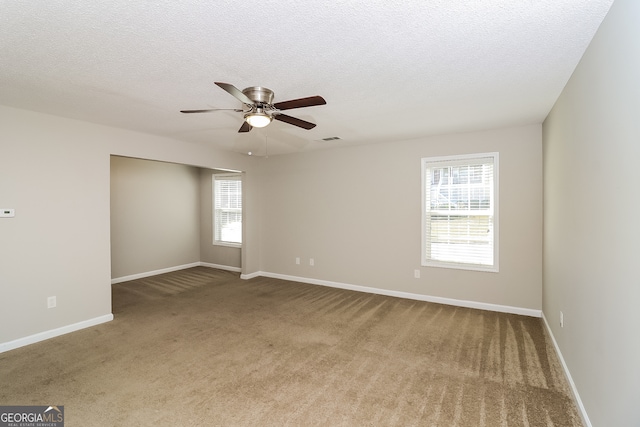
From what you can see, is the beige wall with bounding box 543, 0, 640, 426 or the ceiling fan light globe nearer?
the beige wall with bounding box 543, 0, 640, 426

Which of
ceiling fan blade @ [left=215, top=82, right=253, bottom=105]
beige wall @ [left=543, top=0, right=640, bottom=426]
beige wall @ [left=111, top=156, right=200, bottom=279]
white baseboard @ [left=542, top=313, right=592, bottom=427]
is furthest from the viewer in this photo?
beige wall @ [left=111, top=156, right=200, bottom=279]

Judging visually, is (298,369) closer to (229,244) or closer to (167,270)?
(229,244)

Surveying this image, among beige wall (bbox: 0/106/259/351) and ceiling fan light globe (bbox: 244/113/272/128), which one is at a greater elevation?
ceiling fan light globe (bbox: 244/113/272/128)

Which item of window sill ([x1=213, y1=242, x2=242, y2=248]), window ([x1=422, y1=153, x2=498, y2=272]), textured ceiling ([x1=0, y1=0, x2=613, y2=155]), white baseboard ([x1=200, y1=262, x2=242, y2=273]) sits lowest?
white baseboard ([x1=200, y1=262, x2=242, y2=273])

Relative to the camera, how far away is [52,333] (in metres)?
3.52

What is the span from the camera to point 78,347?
3238 millimetres

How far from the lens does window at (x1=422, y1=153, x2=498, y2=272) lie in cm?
431

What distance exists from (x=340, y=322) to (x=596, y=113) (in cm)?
314

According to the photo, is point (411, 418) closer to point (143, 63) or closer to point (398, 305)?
point (398, 305)

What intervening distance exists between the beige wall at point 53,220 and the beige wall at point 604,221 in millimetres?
4792

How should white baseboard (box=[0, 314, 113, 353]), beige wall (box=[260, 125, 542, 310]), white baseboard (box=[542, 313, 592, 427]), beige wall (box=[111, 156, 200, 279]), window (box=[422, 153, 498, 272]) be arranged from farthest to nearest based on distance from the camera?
beige wall (box=[111, 156, 200, 279]), window (box=[422, 153, 498, 272]), beige wall (box=[260, 125, 542, 310]), white baseboard (box=[0, 314, 113, 353]), white baseboard (box=[542, 313, 592, 427])

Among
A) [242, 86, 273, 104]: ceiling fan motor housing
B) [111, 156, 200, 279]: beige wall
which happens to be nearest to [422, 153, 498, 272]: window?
[242, 86, 273, 104]: ceiling fan motor housing

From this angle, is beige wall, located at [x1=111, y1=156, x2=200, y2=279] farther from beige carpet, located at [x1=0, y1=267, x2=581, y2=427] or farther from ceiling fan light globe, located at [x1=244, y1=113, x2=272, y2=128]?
ceiling fan light globe, located at [x1=244, y1=113, x2=272, y2=128]

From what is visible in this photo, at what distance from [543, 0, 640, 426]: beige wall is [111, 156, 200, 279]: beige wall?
21.6ft
